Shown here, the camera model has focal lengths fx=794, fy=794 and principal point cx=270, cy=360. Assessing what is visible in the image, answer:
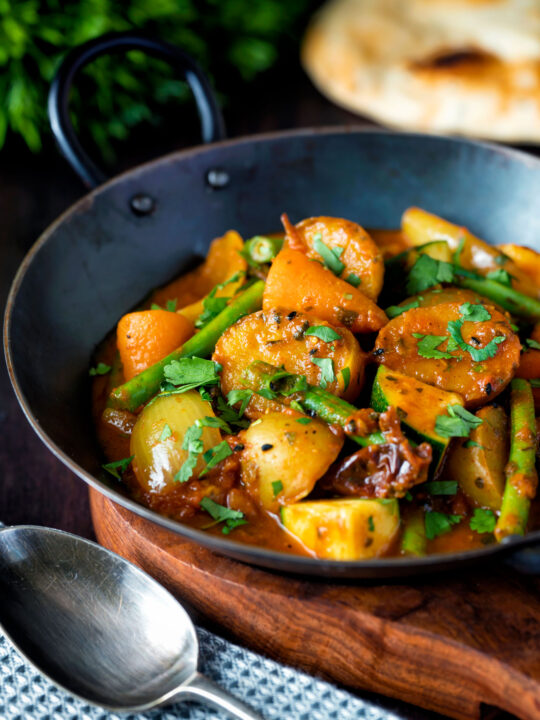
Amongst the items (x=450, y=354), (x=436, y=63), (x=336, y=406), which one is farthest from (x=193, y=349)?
(x=436, y=63)

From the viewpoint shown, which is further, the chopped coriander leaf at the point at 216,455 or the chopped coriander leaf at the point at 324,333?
the chopped coriander leaf at the point at 324,333

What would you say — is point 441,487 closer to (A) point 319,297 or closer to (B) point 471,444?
(B) point 471,444

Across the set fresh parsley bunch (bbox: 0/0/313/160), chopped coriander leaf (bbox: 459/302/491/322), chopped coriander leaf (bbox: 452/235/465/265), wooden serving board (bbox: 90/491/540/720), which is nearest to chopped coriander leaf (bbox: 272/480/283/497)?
wooden serving board (bbox: 90/491/540/720)

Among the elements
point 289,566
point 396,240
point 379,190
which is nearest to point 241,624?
point 289,566

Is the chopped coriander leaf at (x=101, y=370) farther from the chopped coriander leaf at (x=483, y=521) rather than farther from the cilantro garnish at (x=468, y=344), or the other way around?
the chopped coriander leaf at (x=483, y=521)

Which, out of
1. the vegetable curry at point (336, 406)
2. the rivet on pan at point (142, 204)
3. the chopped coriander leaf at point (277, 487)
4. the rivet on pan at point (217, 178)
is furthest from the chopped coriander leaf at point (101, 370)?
the rivet on pan at point (217, 178)

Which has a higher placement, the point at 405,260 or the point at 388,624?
the point at 405,260
